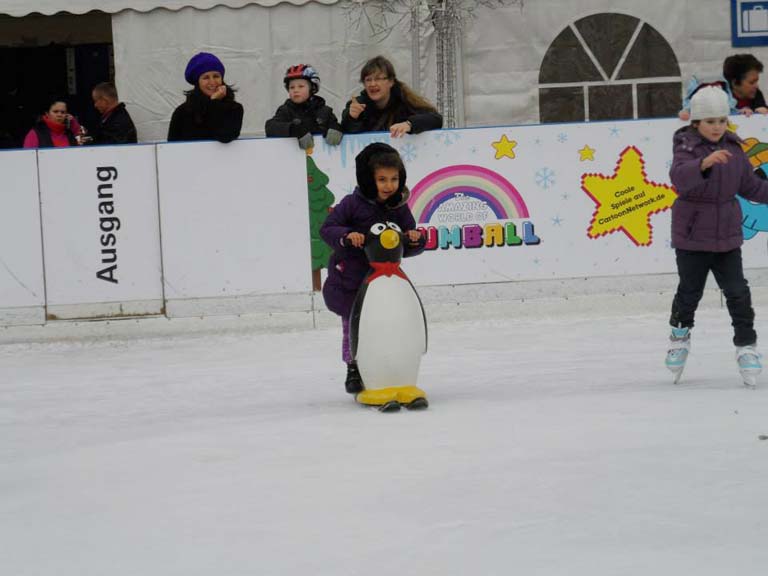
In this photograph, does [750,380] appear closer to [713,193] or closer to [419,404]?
[713,193]

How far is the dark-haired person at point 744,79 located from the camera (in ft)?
29.0

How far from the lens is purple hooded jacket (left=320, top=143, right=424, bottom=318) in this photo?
19.1 feet

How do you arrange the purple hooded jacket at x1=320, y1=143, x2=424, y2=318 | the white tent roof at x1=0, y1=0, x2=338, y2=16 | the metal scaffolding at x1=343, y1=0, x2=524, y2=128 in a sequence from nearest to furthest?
the purple hooded jacket at x1=320, y1=143, x2=424, y2=318 < the white tent roof at x1=0, y1=0, x2=338, y2=16 < the metal scaffolding at x1=343, y1=0, x2=524, y2=128

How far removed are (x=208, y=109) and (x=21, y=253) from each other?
1424 mm

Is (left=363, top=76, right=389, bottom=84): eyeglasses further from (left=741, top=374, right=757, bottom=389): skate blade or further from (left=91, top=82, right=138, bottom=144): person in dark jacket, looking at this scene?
(left=741, top=374, right=757, bottom=389): skate blade

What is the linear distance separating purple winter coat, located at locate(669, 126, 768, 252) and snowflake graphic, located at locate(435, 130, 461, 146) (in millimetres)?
2800

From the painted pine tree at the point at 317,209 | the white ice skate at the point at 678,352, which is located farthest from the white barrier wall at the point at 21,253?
the white ice skate at the point at 678,352

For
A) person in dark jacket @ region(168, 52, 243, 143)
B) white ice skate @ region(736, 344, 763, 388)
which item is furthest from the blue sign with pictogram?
white ice skate @ region(736, 344, 763, 388)

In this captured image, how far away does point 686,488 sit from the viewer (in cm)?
396

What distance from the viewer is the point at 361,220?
5.88 meters

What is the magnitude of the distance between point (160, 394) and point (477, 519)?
9.78 feet

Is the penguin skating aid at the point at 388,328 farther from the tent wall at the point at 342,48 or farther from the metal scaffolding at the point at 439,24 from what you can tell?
the tent wall at the point at 342,48

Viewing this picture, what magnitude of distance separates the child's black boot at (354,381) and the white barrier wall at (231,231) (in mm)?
2523

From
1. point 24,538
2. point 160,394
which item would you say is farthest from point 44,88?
point 24,538
